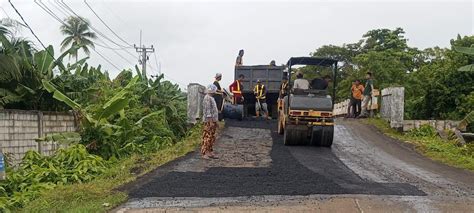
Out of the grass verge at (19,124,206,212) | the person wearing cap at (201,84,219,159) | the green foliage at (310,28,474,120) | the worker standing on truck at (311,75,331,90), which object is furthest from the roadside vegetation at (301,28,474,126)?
the grass verge at (19,124,206,212)

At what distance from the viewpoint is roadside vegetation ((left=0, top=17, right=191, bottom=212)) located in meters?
8.59

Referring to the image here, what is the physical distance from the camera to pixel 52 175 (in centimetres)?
1015

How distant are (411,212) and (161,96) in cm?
1367

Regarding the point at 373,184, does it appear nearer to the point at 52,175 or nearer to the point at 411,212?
the point at 411,212

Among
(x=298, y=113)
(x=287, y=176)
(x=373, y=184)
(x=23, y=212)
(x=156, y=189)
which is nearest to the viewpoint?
(x=23, y=212)

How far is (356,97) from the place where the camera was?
19.9 metres

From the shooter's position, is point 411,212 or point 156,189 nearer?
point 411,212

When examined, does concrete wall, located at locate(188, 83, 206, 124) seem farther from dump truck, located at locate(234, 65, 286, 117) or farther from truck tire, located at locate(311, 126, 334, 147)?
truck tire, located at locate(311, 126, 334, 147)

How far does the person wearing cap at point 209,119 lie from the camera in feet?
38.1

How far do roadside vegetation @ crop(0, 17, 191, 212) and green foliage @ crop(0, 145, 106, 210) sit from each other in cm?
2

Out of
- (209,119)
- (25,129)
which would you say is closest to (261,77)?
(209,119)

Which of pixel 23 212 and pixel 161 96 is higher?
pixel 161 96

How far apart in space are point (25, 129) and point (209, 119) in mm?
4167

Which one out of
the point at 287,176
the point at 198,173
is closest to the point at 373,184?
the point at 287,176
